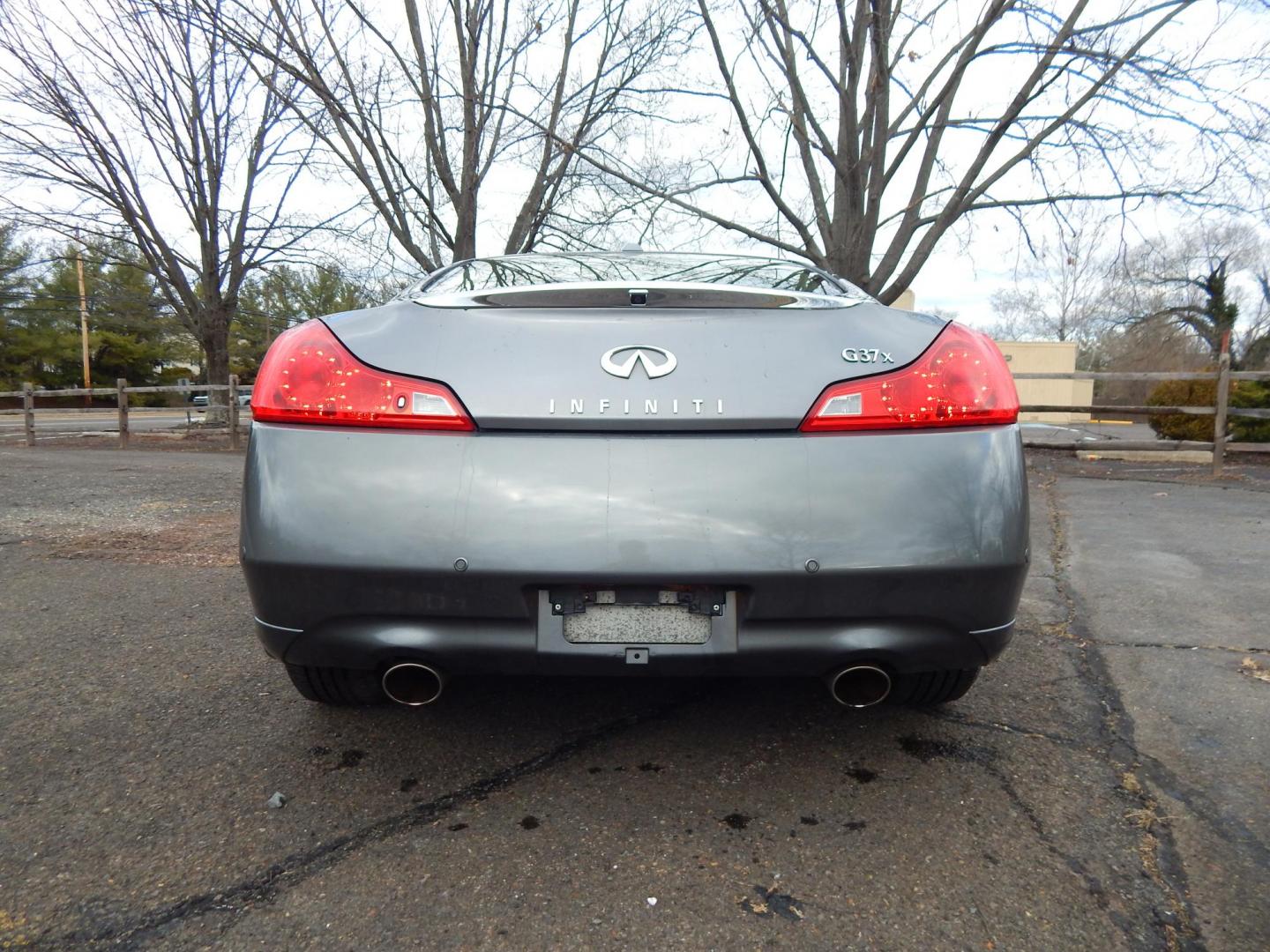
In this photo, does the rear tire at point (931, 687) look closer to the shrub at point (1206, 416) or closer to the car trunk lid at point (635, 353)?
the car trunk lid at point (635, 353)

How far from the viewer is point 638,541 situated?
1670mm

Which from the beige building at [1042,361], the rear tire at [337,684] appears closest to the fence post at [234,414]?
the rear tire at [337,684]

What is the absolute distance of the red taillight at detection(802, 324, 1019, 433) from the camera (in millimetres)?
1761

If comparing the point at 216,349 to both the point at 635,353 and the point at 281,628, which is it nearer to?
the point at 281,628

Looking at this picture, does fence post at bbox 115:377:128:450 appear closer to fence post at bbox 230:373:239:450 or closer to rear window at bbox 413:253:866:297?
fence post at bbox 230:373:239:450

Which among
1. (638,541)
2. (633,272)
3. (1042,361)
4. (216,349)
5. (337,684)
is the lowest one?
(337,684)

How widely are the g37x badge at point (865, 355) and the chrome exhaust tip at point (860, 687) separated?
687 millimetres

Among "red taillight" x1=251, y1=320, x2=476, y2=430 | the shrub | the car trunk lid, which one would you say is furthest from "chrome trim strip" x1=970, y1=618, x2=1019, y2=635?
the shrub

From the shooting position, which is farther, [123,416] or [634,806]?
[123,416]

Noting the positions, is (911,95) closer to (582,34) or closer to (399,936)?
(582,34)

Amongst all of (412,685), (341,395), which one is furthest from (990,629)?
(341,395)

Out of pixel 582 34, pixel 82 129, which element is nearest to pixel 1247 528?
pixel 582 34

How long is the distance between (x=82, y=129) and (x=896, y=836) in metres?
17.6

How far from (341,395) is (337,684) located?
74 centimetres
